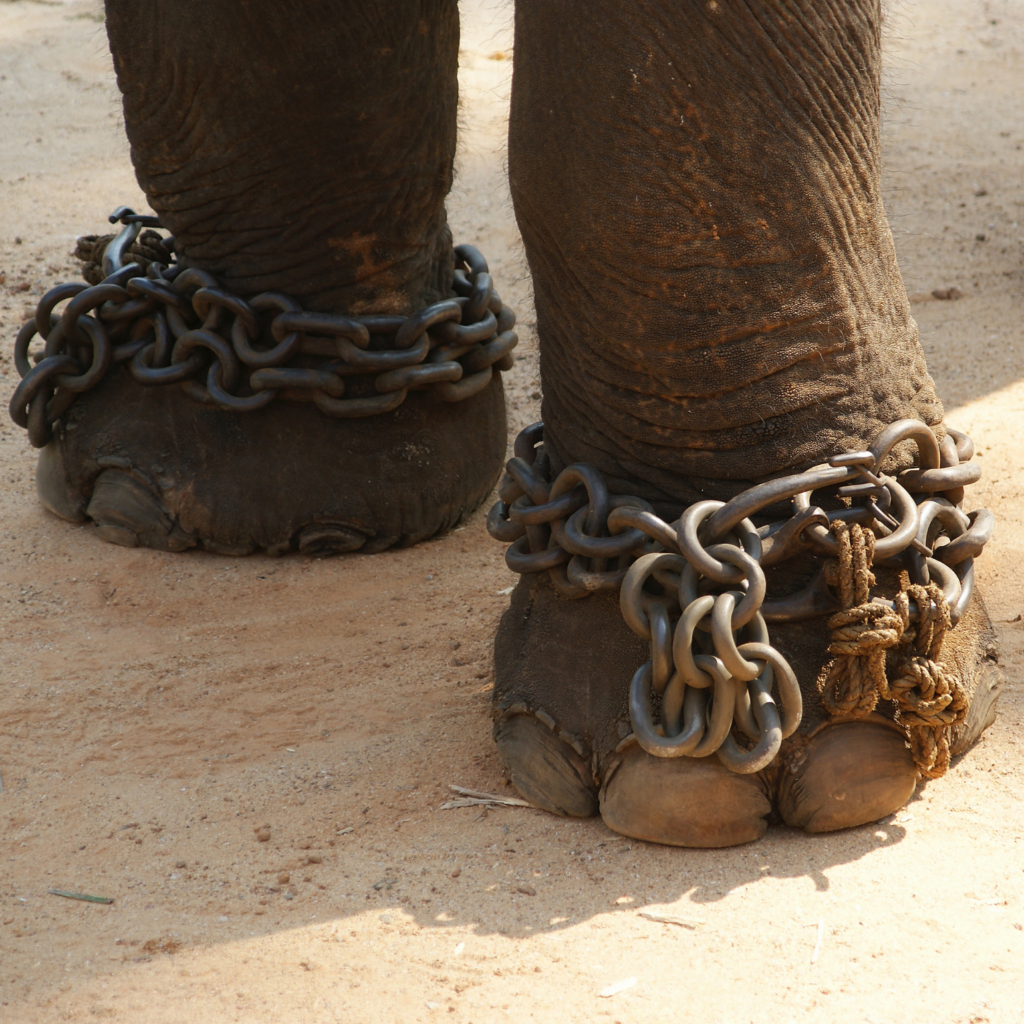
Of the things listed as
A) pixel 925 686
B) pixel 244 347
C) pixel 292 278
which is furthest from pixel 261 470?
pixel 925 686

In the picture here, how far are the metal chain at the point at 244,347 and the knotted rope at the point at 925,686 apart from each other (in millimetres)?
1062

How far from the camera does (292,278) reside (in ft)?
7.80

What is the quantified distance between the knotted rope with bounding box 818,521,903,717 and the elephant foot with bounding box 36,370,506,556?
Answer: 1.09 meters

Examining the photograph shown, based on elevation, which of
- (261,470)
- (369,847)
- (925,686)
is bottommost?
(369,847)

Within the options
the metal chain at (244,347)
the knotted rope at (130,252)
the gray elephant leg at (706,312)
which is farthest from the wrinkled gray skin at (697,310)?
the knotted rope at (130,252)

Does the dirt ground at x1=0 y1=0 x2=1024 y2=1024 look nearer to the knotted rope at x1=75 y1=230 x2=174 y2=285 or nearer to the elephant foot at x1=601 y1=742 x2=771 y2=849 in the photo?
the elephant foot at x1=601 y1=742 x2=771 y2=849

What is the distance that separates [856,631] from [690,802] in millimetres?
278

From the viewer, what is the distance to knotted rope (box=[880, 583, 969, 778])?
Answer: 1479 millimetres

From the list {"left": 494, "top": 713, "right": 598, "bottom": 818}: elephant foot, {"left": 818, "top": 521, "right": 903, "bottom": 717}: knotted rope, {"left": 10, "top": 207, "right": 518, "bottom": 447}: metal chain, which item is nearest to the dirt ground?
{"left": 494, "top": 713, "right": 598, "bottom": 818}: elephant foot

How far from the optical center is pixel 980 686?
1639 mm

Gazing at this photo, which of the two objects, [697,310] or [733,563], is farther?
[697,310]

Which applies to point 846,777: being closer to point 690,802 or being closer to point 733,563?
point 690,802

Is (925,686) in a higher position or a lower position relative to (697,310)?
lower

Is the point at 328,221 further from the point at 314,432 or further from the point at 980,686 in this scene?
the point at 980,686
